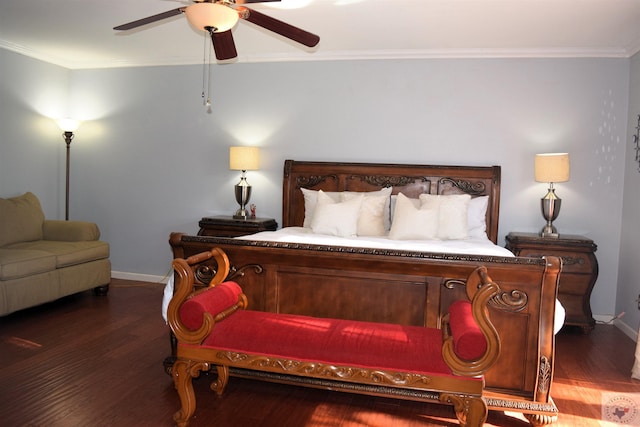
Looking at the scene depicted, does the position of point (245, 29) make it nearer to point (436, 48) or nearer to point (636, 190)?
point (436, 48)

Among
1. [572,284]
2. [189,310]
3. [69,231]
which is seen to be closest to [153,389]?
[189,310]

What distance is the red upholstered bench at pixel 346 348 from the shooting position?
2.04m

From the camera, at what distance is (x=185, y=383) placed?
2.33 m

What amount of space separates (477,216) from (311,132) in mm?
1802

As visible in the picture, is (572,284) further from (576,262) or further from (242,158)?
(242,158)

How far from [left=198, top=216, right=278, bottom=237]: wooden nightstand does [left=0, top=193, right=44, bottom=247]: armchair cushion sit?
5.21 feet

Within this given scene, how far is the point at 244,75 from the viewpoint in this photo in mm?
5109

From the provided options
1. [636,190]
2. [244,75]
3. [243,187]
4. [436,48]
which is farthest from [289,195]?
[636,190]

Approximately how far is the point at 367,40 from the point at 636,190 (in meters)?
2.57

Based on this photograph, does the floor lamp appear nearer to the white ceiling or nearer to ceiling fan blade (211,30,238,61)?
the white ceiling

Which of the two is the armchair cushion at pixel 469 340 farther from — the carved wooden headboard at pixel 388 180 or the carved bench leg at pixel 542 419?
the carved wooden headboard at pixel 388 180

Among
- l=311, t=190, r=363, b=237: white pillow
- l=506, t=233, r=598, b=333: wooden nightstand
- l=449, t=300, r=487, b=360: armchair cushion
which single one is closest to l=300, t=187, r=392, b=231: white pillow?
l=311, t=190, r=363, b=237: white pillow

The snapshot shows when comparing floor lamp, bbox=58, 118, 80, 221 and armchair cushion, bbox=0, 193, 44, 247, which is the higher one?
floor lamp, bbox=58, 118, 80, 221

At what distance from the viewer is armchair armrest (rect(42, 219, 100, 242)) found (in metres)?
4.77
